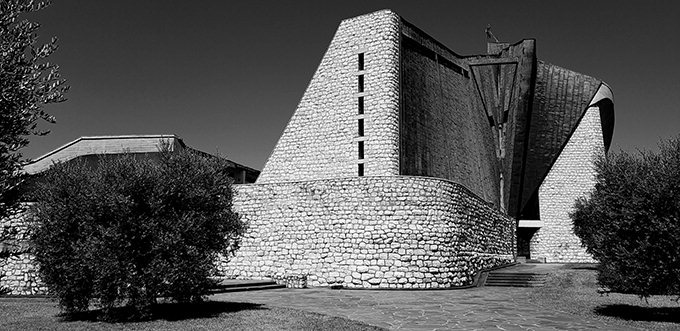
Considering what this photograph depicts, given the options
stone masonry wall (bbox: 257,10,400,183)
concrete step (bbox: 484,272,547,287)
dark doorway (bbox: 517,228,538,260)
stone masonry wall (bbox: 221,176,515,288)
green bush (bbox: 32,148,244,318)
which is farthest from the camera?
dark doorway (bbox: 517,228,538,260)

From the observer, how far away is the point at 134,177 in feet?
39.3

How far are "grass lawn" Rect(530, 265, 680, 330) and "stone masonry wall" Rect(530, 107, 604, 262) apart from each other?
18.1 metres

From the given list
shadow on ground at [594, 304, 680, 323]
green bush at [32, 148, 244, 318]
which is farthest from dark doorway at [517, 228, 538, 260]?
green bush at [32, 148, 244, 318]

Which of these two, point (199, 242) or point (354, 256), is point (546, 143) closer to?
point (354, 256)

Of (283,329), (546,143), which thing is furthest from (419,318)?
(546,143)

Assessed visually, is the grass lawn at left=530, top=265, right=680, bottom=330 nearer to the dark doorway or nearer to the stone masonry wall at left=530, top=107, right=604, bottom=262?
the stone masonry wall at left=530, top=107, right=604, bottom=262

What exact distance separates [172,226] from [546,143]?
33339 millimetres

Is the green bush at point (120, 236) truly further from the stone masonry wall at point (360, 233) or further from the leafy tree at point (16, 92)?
the stone masonry wall at point (360, 233)

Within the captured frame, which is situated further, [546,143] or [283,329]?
[546,143]

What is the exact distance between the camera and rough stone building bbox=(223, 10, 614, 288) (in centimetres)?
2055

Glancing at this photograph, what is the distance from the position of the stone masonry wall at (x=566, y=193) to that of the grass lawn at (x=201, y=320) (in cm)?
3001

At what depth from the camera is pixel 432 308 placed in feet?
45.8

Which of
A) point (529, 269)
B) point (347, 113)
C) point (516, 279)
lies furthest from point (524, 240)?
point (347, 113)

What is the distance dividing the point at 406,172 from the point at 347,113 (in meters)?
4.07
